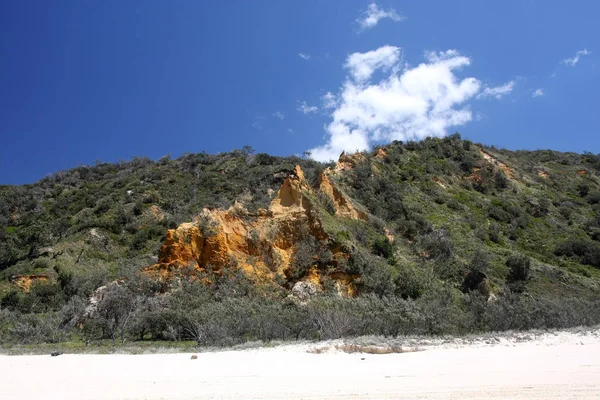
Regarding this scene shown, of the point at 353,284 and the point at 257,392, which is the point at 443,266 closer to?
the point at 353,284

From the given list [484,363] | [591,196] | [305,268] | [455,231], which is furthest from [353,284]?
[591,196]

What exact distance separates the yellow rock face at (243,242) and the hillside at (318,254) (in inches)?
2.8

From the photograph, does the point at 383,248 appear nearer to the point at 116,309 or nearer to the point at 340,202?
the point at 340,202

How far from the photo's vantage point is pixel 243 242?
20.9m

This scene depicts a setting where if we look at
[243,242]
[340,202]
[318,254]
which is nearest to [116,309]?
[243,242]

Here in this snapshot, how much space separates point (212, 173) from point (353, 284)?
33.6 meters

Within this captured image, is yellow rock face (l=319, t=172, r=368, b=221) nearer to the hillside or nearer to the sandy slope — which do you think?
the hillside

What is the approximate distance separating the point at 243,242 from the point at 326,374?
13716 millimetres

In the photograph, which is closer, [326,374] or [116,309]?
[326,374]

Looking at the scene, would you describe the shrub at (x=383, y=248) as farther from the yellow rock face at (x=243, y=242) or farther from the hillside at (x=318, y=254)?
the yellow rock face at (x=243, y=242)

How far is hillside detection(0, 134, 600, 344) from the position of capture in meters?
14.8

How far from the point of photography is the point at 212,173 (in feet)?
160

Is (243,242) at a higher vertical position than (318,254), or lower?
higher

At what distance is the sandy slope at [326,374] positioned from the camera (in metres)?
6.28
